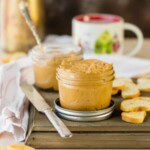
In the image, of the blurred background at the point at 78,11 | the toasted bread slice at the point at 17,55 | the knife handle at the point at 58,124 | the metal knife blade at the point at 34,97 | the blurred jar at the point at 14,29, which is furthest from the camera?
the blurred background at the point at 78,11

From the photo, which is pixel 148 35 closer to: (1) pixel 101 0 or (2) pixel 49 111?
(1) pixel 101 0

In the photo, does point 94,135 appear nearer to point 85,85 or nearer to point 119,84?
point 85,85

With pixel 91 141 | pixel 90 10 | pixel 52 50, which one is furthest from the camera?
pixel 90 10

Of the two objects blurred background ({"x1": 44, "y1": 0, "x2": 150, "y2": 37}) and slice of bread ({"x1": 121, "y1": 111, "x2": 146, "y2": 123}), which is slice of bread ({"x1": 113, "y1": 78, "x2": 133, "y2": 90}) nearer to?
slice of bread ({"x1": 121, "y1": 111, "x2": 146, "y2": 123})

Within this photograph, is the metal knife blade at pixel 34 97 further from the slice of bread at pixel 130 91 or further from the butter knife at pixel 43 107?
the slice of bread at pixel 130 91

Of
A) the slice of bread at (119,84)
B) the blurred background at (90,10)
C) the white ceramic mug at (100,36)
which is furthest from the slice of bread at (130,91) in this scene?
the blurred background at (90,10)

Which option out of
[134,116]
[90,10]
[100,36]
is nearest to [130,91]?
[134,116]

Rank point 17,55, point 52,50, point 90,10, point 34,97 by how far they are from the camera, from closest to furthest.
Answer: point 34,97 < point 52,50 < point 17,55 < point 90,10
